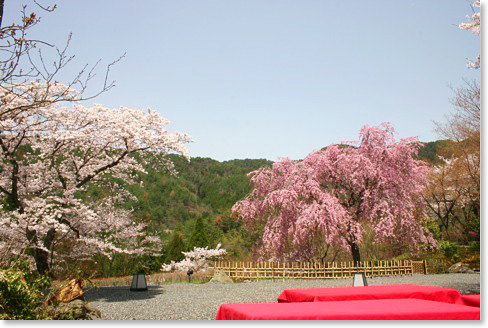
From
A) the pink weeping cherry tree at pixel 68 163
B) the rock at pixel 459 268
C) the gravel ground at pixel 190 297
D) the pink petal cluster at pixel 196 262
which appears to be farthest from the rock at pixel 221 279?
the rock at pixel 459 268

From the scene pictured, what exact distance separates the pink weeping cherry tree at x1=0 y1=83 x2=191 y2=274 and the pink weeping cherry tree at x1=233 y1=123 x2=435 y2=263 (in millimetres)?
3203

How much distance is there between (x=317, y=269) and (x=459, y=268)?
13.1 ft

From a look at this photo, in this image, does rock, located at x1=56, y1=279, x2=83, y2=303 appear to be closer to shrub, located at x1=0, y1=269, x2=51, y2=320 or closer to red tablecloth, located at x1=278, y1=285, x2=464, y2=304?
shrub, located at x1=0, y1=269, x2=51, y2=320

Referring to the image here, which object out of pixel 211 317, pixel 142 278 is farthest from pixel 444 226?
pixel 211 317

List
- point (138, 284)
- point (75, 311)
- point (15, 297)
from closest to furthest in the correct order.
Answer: point (15, 297) → point (75, 311) → point (138, 284)

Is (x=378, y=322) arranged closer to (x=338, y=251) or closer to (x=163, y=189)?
(x=338, y=251)

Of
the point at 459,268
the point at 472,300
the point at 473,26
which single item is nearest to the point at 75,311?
the point at 472,300

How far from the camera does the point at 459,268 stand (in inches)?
451

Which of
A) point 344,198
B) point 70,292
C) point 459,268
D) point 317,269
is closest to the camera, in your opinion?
point 70,292

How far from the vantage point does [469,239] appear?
13.8 meters

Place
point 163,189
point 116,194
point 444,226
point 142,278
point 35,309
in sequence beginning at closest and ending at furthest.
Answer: point 35,309 → point 142,278 → point 116,194 → point 444,226 → point 163,189

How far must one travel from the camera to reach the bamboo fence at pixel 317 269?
10680mm

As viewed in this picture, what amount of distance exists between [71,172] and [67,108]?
133 cm

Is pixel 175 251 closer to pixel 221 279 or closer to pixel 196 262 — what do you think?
pixel 196 262
